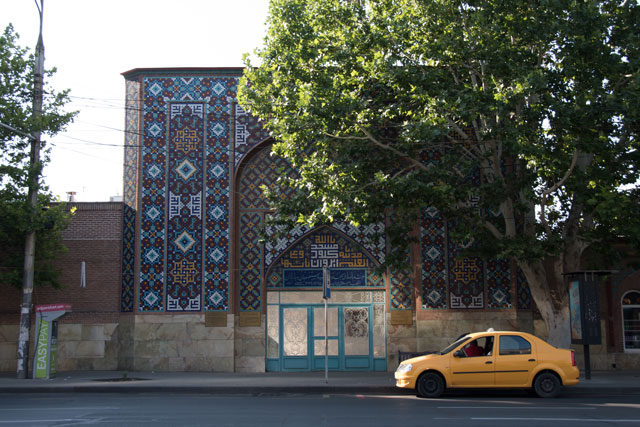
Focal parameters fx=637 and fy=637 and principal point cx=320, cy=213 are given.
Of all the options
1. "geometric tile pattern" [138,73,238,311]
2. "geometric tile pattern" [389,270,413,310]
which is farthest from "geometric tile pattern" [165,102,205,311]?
"geometric tile pattern" [389,270,413,310]

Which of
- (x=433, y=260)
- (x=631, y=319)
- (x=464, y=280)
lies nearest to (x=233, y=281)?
(x=433, y=260)

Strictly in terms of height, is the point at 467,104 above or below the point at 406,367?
above

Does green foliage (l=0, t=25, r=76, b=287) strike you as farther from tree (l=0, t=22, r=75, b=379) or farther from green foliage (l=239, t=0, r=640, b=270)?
green foliage (l=239, t=0, r=640, b=270)

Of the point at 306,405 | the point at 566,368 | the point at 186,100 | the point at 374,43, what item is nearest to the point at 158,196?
the point at 186,100

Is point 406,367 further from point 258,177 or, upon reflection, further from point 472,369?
point 258,177

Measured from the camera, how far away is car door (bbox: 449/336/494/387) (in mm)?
13609

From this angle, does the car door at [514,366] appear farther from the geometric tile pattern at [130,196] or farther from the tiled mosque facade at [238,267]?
the geometric tile pattern at [130,196]

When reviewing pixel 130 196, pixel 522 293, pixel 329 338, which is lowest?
pixel 329 338

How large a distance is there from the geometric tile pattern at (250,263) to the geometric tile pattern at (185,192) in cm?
53

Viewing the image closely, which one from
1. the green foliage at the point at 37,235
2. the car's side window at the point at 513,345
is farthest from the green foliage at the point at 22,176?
the car's side window at the point at 513,345

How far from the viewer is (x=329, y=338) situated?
20.0 metres

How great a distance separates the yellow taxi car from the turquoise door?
6.03 meters

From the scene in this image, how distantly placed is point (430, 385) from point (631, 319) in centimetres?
940

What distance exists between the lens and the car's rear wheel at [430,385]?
13.8 m
